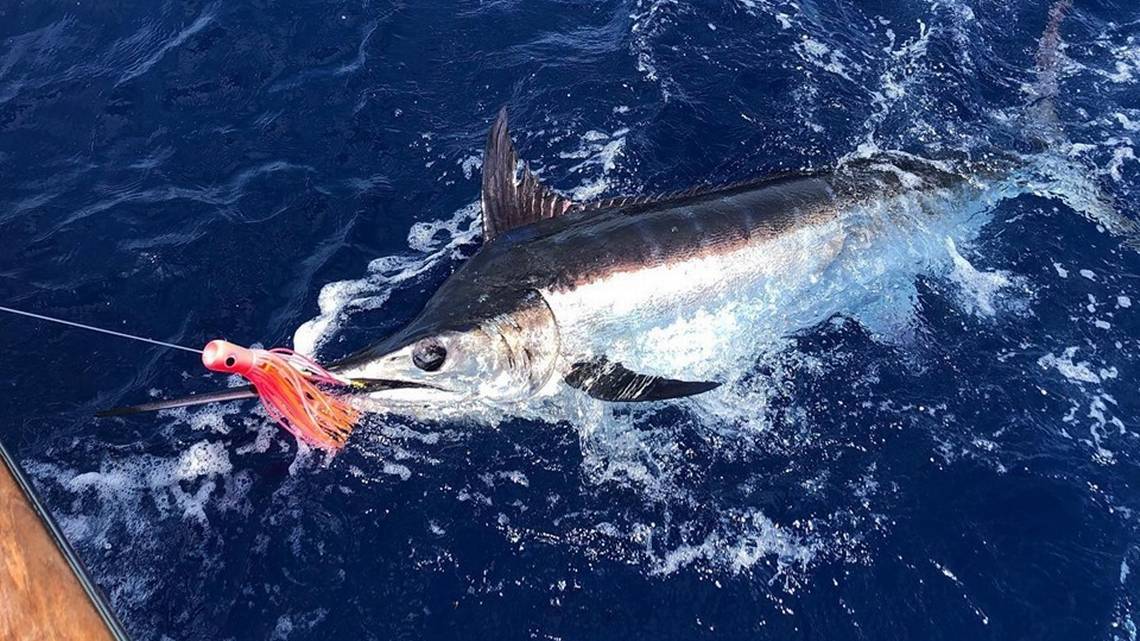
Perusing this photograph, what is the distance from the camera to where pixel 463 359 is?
15.2 feet

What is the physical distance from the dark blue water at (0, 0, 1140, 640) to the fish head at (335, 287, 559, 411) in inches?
10.5

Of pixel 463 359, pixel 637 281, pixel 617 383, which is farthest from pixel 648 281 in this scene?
pixel 463 359

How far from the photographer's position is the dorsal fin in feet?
18.1

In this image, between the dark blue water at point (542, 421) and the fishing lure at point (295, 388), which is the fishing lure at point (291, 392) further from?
the dark blue water at point (542, 421)

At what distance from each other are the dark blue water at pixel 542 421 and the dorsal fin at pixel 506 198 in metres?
0.56

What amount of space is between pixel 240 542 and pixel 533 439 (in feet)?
5.36

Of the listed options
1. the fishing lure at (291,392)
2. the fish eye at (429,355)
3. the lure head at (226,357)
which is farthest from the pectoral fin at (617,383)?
the lure head at (226,357)

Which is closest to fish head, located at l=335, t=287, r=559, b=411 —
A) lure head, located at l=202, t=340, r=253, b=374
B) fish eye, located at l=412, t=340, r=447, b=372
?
fish eye, located at l=412, t=340, r=447, b=372

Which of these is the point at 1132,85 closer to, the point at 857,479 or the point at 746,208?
the point at 746,208

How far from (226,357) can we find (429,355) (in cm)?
122

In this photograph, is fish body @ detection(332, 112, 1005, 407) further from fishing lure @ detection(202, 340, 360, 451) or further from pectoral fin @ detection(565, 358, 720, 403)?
fishing lure @ detection(202, 340, 360, 451)

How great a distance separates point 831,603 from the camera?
13.9 feet

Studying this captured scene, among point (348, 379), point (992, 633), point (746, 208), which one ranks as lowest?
point (992, 633)

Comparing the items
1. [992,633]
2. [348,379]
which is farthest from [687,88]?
[992,633]
